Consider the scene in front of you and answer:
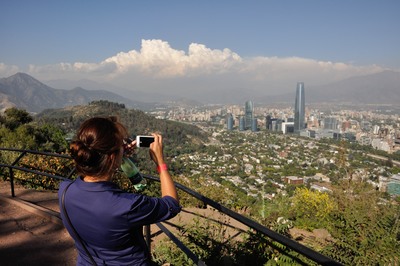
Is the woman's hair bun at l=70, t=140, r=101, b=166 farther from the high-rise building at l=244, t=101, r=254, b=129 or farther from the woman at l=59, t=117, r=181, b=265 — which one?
the high-rise building at l=244, t=101, r=254, b=129

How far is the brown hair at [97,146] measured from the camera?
1.43 m

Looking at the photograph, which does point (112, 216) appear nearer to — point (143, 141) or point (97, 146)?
point (97, 146)

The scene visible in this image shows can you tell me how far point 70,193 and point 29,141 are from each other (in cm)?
1439

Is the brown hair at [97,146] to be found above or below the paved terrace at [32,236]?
above

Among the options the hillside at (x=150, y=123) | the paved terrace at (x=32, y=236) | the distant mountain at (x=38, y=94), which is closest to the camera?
the paved terrace at (x=32, y=236)

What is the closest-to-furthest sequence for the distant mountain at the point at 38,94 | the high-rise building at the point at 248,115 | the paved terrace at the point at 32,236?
the paved terrace at the point at 32,236, the high-rise building at the point at 248,115, the distant mountain at the point at 38,94

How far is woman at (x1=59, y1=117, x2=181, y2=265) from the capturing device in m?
1.40

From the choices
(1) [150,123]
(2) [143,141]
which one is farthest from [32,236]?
(1) [150,123]

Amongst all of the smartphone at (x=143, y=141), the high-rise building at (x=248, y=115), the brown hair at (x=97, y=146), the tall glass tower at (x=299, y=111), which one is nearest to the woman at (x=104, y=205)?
the brown hair at (x=97, y=146)

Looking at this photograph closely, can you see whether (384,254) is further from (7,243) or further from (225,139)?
(225,139)

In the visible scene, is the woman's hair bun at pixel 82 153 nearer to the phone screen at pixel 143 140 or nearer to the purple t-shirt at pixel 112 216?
the purple t-shirt at pixel 112 216

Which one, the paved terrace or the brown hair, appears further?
the paved terrace

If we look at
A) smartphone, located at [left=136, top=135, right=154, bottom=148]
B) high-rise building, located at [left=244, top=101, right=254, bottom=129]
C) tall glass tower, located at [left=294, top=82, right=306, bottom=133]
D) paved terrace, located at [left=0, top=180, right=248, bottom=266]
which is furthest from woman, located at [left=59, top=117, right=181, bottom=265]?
high-rise building, located at [left=244, top=101, right=254, bottom=129]

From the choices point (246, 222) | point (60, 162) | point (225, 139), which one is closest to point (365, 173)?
point (246, 222)
